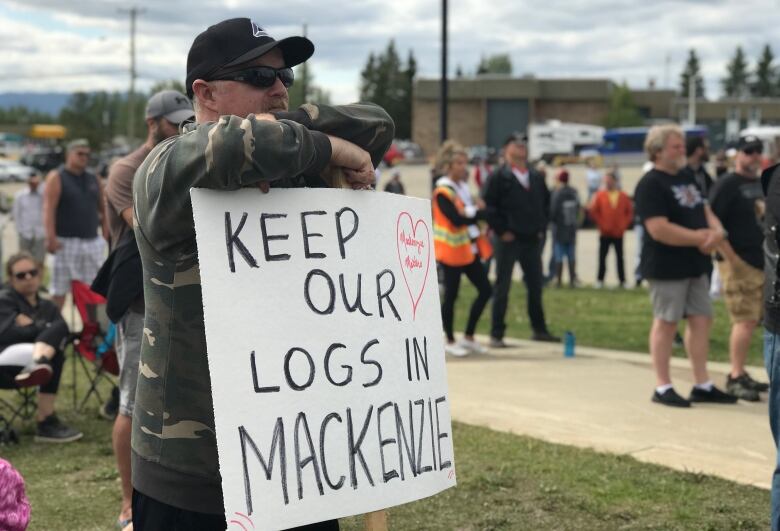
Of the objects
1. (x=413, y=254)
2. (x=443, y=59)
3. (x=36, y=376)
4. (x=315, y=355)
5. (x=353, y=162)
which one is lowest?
(x=36, y=376)

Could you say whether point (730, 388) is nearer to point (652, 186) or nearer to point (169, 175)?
point (652, 186)

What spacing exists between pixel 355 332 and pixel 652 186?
495 centimetres

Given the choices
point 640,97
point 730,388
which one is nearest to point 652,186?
point 730,388

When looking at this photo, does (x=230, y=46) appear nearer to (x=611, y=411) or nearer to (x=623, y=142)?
(x=611, y=411)

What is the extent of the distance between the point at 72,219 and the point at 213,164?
319 inches

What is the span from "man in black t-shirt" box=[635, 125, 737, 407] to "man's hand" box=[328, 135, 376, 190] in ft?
15.6

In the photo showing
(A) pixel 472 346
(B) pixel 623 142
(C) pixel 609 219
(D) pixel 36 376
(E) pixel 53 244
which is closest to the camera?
(D) pixel 36 376

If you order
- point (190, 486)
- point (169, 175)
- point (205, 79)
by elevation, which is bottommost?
point (190, 486)

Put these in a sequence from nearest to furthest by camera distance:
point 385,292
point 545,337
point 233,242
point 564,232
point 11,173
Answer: point 233,242, point 385,292, point 545,337, point 564,232, point 11,173

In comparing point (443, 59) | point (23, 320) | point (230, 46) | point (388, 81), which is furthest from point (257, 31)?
point (388, 81)

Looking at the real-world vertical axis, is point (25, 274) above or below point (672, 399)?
above

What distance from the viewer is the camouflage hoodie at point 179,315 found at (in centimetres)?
249

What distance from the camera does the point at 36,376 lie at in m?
6.64

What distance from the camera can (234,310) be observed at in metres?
2.50
